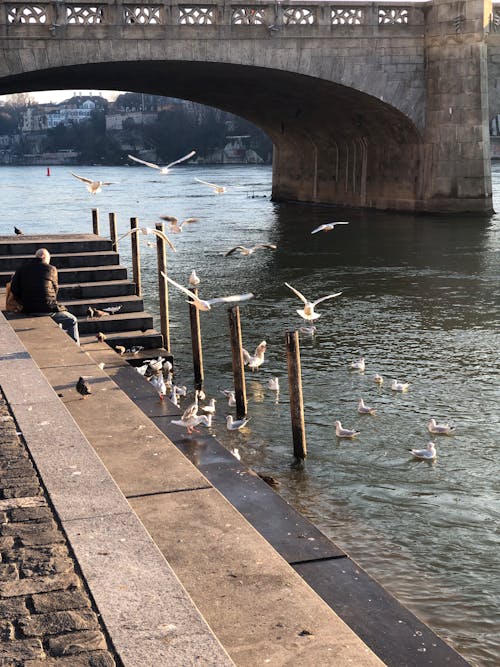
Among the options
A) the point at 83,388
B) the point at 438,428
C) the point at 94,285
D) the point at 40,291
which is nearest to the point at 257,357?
the point at 40,291

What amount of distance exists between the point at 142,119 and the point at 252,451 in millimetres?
140142

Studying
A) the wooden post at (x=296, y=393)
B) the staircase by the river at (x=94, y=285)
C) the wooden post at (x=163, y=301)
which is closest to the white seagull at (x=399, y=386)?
the wooden post at (x=296, y=393)

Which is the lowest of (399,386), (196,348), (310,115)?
(399,386)

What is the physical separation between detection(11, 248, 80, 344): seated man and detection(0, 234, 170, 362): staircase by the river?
2.76 ft

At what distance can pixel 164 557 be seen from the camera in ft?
18.6

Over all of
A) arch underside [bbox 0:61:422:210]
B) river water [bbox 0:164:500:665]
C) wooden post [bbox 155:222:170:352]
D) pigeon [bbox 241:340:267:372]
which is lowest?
river water [bbox 0:164:500:665]

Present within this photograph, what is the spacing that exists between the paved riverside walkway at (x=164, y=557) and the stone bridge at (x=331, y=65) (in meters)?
23.6

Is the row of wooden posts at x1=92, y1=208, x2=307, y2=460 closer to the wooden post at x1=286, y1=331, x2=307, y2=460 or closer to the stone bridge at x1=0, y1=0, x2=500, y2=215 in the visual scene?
the wooden post at x1=286, y1=331, x2=307, y2=460

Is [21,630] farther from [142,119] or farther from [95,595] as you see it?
[142,119]

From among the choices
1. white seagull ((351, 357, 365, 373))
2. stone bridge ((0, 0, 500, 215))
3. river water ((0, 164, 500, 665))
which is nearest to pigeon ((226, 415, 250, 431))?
river water ((0, 164, 500, 665))

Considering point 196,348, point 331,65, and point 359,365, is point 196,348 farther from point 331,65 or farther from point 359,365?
point 331,65

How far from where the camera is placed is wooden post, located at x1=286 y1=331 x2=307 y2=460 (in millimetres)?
10883

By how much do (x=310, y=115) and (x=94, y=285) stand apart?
2678 centimetres

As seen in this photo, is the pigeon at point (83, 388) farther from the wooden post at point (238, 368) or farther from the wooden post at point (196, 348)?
the wooden post at point (196, 348)
